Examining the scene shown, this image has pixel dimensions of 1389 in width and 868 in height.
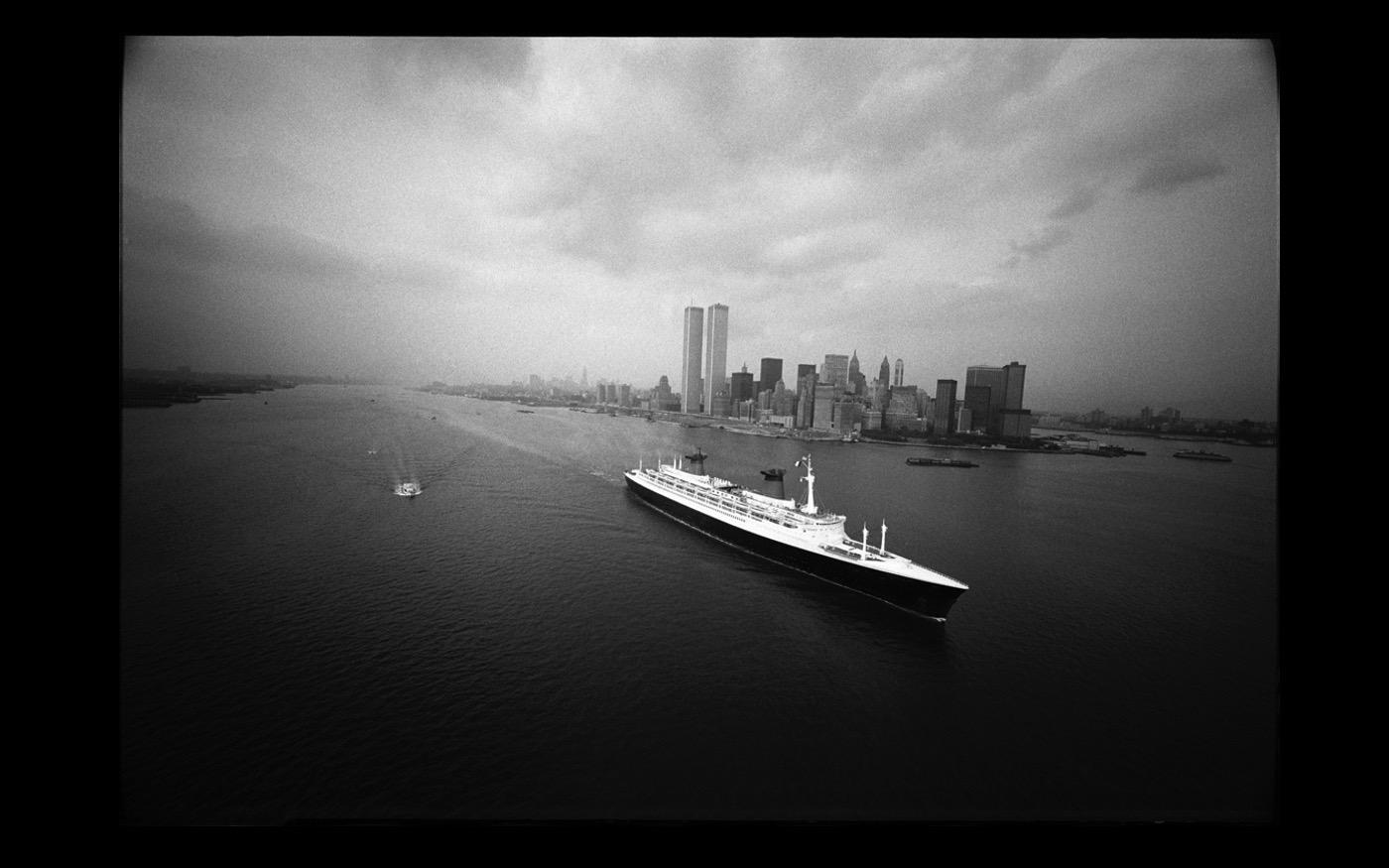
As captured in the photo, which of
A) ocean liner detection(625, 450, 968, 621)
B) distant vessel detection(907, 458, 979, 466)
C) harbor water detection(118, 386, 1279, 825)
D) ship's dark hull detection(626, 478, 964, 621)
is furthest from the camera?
distant vessel detection(907, 458, 979, 466)

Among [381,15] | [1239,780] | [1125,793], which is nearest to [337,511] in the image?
[381,15]

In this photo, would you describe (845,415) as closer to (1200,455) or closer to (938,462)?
(938,462)

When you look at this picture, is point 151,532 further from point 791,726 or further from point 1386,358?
point 1386,358

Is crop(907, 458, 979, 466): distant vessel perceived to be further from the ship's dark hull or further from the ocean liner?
the ship's dark hull

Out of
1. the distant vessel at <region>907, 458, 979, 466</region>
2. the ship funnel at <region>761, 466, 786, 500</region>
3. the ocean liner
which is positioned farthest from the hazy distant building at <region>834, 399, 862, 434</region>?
the ocean liner

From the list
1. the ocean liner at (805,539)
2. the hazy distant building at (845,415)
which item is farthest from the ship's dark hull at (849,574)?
the hazy distant building at (845,415)
